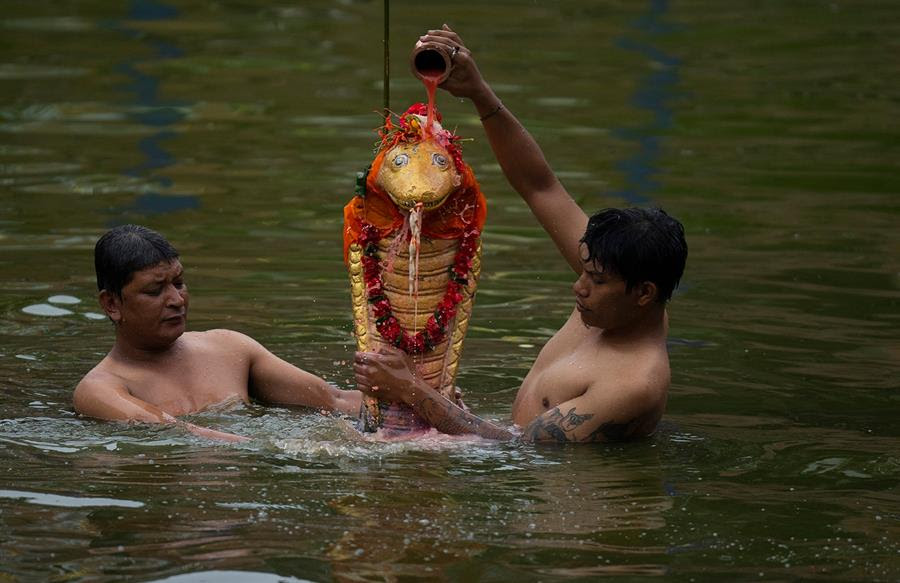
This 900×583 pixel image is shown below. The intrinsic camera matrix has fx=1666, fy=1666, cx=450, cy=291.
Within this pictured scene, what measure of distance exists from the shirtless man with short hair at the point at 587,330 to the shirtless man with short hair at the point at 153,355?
887 mm

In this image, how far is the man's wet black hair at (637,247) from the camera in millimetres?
6688

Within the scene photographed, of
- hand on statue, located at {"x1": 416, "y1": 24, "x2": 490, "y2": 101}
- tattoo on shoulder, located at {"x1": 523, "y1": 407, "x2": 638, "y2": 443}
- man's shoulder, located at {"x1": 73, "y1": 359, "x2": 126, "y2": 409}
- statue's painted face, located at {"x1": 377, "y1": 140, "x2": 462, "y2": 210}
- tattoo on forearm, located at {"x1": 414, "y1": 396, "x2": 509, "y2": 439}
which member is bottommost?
tattoo on shoulder, located at {"x1": 523, "y1": 407, "x2": 638, "y2": 443}

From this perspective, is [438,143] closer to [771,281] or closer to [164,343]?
[164,343]

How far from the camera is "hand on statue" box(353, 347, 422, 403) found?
21.8ft

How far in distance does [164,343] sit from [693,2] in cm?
1426

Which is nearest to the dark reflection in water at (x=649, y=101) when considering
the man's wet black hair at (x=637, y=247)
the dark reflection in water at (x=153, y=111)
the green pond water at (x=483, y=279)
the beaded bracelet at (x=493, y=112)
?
the green pond water at (x=483, y=279)

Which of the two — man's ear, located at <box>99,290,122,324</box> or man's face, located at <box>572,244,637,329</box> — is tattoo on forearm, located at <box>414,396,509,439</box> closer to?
man's face, located at <box>572,244,637,329</box>

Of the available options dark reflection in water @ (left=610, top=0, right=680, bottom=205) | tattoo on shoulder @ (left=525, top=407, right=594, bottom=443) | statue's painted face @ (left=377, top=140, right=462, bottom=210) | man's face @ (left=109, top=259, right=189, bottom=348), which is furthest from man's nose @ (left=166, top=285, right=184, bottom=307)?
dark reflection in water @ (left=610, top=0, right=680, bottom=205)

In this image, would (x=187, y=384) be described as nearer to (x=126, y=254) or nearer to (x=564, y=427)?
(x=126, y=254)

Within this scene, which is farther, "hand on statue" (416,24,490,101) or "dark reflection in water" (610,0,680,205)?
"dark reflection in water" (610,0,680,205)

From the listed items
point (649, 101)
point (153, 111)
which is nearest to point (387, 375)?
point (153, 111)

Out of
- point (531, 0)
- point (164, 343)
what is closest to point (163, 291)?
point (164, 343)

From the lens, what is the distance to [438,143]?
259 inches

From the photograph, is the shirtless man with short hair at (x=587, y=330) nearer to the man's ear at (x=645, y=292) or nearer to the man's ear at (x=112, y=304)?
the man's ear at (x=645, y=292)
